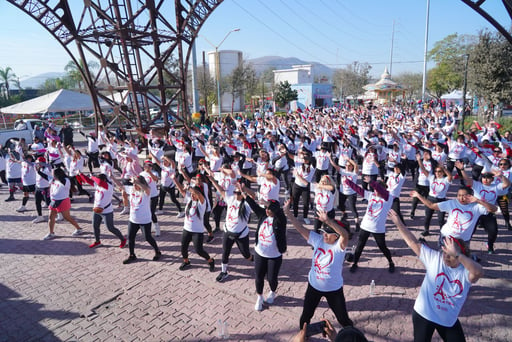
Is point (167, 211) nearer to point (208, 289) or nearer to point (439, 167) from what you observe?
point (208, 289)

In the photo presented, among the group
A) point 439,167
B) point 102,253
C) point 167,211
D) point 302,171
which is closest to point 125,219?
point 167,211

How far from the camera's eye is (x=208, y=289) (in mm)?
5629

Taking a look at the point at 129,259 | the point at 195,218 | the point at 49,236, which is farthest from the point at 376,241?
the point at 49,236

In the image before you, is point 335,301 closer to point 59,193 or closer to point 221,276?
point 221,276

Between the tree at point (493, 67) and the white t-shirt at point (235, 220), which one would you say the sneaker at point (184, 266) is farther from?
the tree at point (493, 67)

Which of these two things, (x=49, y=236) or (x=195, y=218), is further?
(x=49, y=236)

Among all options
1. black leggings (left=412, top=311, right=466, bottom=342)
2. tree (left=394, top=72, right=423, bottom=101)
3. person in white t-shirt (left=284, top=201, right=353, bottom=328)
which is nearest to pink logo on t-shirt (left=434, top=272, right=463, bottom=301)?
black leggings (left=412, top=311, right=466, bottom=342)

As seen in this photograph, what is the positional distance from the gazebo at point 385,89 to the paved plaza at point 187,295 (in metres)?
37.7

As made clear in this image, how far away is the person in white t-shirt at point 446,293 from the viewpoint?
3.22m

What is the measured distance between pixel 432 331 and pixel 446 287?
495mm

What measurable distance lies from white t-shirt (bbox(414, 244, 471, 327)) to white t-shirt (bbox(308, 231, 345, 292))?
892mm

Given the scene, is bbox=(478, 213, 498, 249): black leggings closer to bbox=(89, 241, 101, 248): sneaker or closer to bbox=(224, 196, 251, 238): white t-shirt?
bbox=(224, 196, 251, 238): white t-shirt

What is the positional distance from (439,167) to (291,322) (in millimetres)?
4580

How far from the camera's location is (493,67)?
19047 mm
